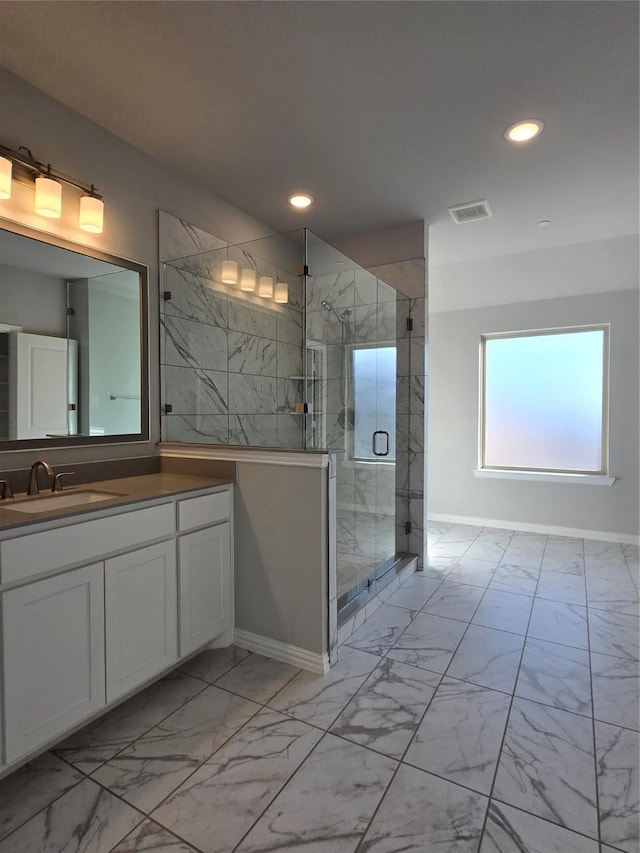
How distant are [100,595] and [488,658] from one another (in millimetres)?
1794

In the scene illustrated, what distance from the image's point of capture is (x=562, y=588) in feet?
10.1

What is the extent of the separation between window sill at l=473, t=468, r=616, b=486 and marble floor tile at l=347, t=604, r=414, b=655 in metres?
2.38

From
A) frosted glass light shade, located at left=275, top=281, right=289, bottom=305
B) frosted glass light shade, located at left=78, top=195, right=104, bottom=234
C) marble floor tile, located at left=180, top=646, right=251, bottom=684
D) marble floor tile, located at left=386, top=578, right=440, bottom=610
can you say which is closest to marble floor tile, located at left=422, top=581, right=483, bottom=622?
marble floor tile, located at left=386, top=578, right=440, bottom=610

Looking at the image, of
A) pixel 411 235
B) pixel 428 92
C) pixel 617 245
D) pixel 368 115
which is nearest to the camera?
pixel 428 92

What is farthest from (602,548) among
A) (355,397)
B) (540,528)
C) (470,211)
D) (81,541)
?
(81,541)

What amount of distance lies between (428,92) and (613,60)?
735 mm

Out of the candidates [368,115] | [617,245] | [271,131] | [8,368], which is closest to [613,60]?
[368,115]

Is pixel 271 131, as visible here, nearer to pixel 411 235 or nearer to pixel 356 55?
pixel 356 55

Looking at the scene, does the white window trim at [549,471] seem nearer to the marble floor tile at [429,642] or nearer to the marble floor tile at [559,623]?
the marble floor tile at [559,623]

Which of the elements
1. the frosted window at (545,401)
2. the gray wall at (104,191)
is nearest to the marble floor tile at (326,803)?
the gray wall at (104,191)

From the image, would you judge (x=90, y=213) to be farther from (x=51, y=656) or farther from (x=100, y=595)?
(x=51, y=656)

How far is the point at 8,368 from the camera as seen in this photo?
1.91m

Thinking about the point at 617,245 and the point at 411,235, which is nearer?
the point at 411,235

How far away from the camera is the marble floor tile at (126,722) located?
1.57m
